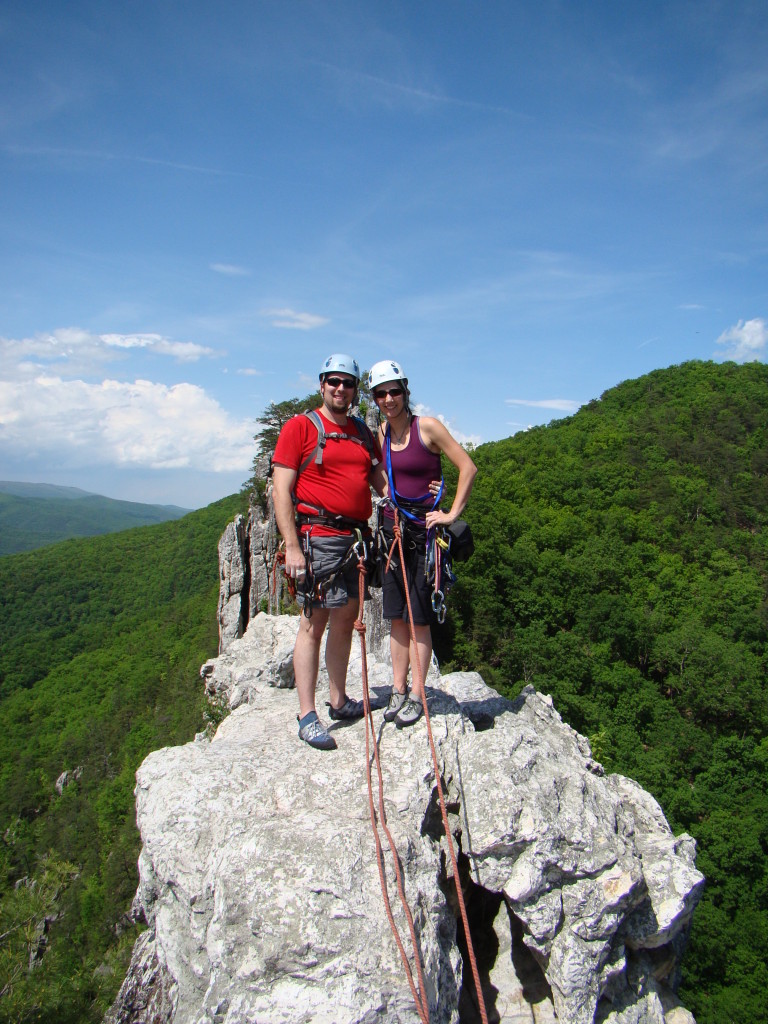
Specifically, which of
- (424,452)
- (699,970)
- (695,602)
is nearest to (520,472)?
(695,602)

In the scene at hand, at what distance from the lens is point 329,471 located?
179 inches

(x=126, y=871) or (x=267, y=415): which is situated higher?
(x=267, y=415)

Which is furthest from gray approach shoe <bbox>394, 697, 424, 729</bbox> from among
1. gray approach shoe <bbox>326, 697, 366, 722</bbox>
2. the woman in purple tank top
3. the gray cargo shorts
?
the gray cargo shorts

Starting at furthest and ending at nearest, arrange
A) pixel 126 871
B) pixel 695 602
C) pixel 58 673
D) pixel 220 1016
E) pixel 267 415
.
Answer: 1. pixel 58 673
2. pixel 695 602
3. pixel 267 415
4. pixel 126 871
5. pixel 220 1016

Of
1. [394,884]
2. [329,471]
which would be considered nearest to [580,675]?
[394,884]

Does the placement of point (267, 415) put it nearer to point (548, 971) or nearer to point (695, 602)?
point (548, 971)

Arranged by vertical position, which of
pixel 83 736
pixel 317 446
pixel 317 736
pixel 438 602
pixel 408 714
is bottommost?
pixel 83 736

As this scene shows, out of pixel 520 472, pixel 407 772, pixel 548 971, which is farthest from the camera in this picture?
pixel 520 472

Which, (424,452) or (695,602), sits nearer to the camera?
(424,452)

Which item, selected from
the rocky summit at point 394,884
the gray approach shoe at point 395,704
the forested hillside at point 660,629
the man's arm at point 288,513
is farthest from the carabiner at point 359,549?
the forested hillside at point 660,629

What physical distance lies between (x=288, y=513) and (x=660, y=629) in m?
35.6

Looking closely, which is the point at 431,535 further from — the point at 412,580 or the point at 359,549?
the point at 359,549

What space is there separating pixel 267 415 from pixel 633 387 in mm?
74742

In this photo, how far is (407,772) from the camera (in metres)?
4.50
